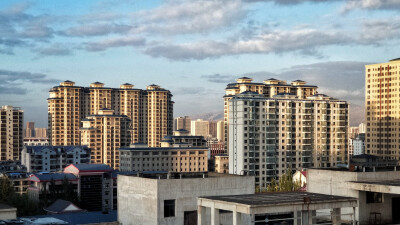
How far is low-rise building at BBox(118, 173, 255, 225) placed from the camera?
1135 inches

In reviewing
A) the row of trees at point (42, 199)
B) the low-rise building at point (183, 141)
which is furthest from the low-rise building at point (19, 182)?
the low-rise building at point (183, 141)

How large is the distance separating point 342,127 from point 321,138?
4.34 m

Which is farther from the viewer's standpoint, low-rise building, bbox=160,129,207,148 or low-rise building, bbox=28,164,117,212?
low-rise building, bbox=160,129,207,148

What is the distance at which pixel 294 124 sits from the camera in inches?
3848

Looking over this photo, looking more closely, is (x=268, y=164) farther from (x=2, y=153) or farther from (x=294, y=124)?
(x=2, y=153)

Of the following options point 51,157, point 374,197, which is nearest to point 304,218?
point 374,197

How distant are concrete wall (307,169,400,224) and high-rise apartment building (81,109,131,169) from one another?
108m

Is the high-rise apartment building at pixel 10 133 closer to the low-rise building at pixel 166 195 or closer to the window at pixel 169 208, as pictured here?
the low-rise building at pixel 166 195

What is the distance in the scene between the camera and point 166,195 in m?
28.9

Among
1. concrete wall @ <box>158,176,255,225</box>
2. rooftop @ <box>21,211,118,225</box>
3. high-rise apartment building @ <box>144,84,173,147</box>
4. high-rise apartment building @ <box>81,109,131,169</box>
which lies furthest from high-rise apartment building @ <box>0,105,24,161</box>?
concrete wall @ <box>158,176,255,225</box>

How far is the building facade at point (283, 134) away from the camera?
305 ft

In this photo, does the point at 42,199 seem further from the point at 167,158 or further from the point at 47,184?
the point at 167,158

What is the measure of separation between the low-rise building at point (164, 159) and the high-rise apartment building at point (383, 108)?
1353 inches

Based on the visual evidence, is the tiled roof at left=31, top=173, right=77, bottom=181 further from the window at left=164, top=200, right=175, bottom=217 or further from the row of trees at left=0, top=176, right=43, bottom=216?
the window at left=164, top=200, right=175, bottom=217
